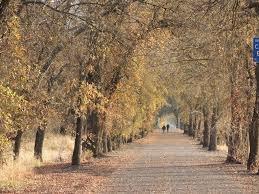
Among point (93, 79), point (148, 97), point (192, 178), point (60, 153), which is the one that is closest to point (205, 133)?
point (148, 97)

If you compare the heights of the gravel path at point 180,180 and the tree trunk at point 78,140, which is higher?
the tree trunk at point 78,140

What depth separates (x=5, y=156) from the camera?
21.4 metres

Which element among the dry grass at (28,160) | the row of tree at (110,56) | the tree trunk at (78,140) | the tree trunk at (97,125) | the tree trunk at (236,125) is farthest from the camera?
the tree trunk at (97,125)

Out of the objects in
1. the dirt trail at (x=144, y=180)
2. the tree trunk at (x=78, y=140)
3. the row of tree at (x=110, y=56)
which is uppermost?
the row of tree at (x=110, y=56)

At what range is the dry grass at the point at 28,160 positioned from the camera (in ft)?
63.4

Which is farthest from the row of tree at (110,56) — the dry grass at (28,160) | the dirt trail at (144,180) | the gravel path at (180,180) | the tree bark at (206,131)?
the tree bark at (206,131)

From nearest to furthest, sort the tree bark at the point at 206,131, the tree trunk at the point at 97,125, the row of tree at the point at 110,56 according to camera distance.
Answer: the row of tree at the point at 110,56
the tree trunk at the point at 97,125
the tree bark at the point at 206,131

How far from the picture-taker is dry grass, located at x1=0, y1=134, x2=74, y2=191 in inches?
760

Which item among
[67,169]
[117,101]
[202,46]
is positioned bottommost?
[67,169]

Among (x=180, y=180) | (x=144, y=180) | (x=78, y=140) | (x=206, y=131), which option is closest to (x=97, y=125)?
(x=78, y=140)

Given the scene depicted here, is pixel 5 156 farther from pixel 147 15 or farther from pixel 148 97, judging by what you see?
pixel 148 97

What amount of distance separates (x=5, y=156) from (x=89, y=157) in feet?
42.4

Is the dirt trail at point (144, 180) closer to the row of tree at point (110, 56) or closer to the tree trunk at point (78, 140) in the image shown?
the tree trunk at point (78, 140)

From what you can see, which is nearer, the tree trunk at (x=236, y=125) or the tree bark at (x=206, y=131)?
the tree trunk at (x=236, y=125)
